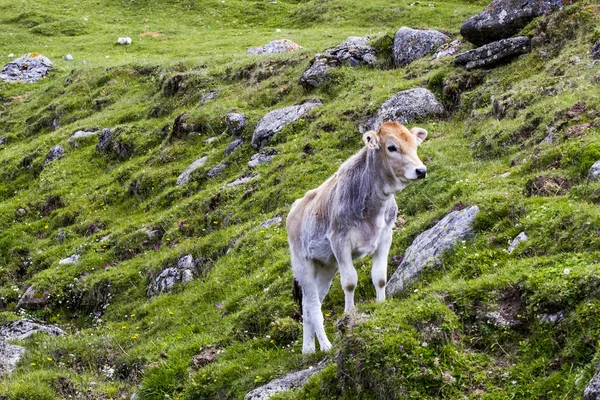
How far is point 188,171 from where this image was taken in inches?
948

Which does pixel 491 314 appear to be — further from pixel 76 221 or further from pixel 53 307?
pixel 76 221

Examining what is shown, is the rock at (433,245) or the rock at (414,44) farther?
the rock at (414,44)

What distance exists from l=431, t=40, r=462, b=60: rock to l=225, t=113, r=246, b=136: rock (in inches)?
313

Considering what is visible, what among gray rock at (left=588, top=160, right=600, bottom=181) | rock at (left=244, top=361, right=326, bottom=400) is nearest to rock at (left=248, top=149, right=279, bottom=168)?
gray rock at (left=588, top=160, right=600, bottom=181)

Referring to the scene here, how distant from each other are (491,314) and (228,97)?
21435mm

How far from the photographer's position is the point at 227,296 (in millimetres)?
15492

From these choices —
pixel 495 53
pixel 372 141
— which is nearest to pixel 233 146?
pixel 495 53

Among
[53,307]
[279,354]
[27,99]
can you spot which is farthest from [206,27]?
[279,354]

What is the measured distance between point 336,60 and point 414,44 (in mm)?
3329

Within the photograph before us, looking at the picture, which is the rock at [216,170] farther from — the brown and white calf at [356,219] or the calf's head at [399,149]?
the calf's head at [399,149]

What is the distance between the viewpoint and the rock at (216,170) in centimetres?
2314

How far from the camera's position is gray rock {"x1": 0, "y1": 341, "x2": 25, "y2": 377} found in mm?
14943

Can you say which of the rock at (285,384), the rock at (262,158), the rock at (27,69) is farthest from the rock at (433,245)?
the rock at (27,69)

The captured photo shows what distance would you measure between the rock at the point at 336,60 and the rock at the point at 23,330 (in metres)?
14.1
